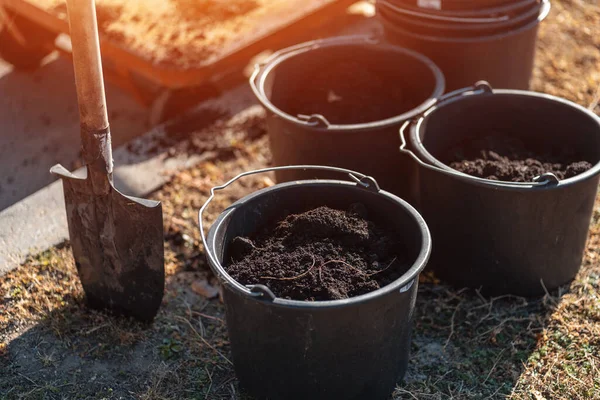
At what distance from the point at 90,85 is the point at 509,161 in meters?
1.88

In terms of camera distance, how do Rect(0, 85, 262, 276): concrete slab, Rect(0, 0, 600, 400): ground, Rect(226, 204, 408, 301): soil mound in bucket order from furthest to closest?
Rect(0, 85, 262, 276): concrete slab → Rect(0, 0, 600, 400): ground → Rect(226, 204, 408, 301): soil mound in bucket

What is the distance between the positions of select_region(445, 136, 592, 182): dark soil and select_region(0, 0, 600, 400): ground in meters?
0.57

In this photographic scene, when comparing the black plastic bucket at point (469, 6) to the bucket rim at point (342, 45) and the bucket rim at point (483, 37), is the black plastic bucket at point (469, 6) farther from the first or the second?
the bucket rim at point (342, 45)

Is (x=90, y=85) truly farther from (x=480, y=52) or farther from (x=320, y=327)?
(x=480, y=52)

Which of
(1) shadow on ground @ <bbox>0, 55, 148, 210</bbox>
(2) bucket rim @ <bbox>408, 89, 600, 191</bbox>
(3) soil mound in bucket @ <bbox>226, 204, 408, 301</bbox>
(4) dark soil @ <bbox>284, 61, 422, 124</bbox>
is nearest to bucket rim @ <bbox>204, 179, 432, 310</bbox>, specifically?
(3) soil mound in bucket @ <bbox>226, 204, 408, 301</bbox>

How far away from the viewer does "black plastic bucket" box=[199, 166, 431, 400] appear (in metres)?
2.39

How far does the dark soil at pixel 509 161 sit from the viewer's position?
3162 millimetres

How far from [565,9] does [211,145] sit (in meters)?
3.42

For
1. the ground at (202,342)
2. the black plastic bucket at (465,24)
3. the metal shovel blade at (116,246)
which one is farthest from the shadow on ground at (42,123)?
the black plastic bucket at (465,24)

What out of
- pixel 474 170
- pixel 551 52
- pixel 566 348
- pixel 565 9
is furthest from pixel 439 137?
pixel 565 9

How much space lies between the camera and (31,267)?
340 cm

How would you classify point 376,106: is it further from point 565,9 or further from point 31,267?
point 565,9

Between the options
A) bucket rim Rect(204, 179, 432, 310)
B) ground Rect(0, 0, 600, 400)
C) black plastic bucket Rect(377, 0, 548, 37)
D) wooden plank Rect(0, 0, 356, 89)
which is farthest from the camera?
wooden plank Rect(0, 0, 356, 89)

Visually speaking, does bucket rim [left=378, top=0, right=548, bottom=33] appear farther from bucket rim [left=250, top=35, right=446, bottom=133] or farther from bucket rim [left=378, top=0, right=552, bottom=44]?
bucket rim [left=250, top=35, right=446, bottom=133]
